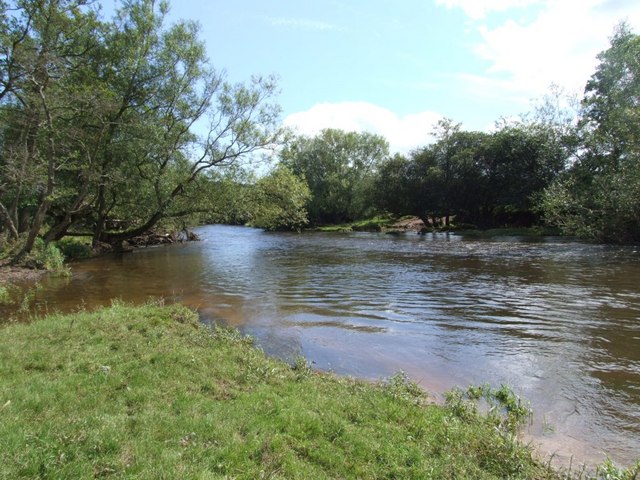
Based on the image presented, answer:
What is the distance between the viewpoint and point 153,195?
31328 millimetres

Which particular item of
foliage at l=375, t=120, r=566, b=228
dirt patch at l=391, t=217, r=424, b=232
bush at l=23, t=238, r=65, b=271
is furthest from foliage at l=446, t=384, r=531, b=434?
dirt patch at l=391, t=217, r=424, b=232

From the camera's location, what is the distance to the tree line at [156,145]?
66.6 feet

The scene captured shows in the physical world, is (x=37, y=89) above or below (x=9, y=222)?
above

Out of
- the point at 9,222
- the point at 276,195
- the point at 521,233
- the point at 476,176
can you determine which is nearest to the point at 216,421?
the point at 9,222

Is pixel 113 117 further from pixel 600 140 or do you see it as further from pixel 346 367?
pixel 600 140

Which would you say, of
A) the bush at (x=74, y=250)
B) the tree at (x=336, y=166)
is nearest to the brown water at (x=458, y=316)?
the bush at (x=74, y=250)

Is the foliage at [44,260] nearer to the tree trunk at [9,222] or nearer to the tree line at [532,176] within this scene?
the tree trunk at [9,222]

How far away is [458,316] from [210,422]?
32.1 feet

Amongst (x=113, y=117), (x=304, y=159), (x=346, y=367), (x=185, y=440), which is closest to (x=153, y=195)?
(x=113, y=117)

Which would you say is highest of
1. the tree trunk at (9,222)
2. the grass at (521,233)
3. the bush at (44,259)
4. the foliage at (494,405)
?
the tree trunk at (9,222)

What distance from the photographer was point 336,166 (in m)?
78.7

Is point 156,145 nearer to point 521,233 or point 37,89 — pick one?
point 37,89

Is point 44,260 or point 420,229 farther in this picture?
point 420,229

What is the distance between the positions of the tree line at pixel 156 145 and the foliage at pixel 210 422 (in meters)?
15.2
